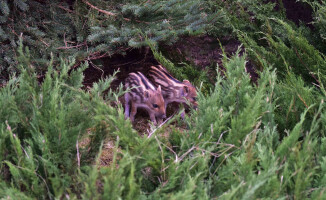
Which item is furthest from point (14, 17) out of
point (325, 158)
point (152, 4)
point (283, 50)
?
point (325, 158)

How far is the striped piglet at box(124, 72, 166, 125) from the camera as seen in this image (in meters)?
3.13

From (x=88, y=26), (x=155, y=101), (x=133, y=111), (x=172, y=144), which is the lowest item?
(x=133, y=111)

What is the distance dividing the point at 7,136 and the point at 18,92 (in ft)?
1.02

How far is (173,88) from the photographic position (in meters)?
3.26

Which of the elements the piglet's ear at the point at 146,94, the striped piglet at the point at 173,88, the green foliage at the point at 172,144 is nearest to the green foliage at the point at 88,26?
the striped piglet at the point at 173,88

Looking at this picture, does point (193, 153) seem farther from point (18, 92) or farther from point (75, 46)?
point (75, 46)

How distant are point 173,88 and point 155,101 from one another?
237mm

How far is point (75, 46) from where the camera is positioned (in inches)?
138

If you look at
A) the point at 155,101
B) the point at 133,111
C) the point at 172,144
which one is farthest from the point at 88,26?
the point at 172,144

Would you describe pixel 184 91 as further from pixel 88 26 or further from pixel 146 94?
pixel 88 26

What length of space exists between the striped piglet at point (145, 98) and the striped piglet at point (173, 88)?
162mm

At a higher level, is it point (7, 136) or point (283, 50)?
point (283, 50)

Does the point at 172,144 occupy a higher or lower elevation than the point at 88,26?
lower

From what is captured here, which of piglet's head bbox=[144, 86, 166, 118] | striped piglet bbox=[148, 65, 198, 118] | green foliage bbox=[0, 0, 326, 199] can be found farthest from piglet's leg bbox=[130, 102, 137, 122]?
green foliage bbox=[0, 0, 326, 199]
